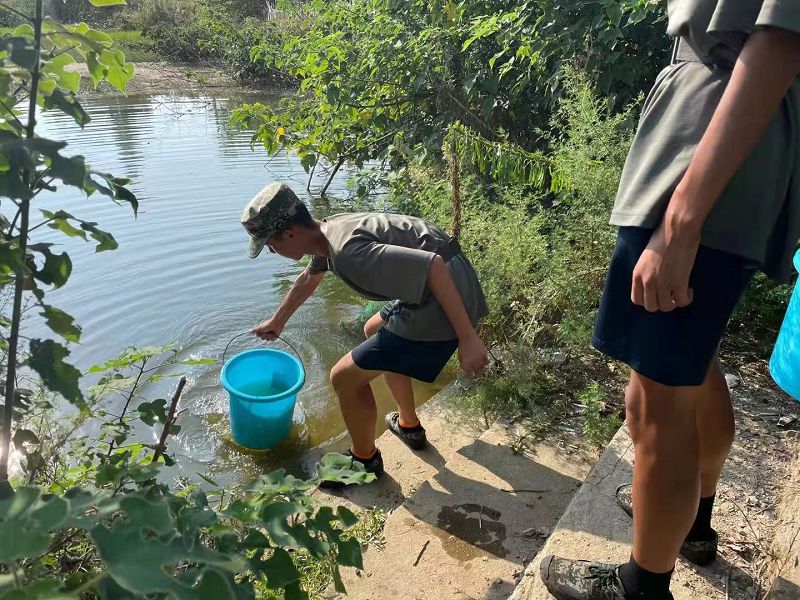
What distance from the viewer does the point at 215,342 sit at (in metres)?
5.59

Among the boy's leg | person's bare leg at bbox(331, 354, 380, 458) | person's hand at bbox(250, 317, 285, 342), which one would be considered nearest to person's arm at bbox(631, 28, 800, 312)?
person's bare leg at bbox(331, 354, 380, 458)

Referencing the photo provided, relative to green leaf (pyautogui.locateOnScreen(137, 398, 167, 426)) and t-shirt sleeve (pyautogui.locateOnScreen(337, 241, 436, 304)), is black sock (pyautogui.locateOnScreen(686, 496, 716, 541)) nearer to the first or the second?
t-shirt sleeve (pyautogui.locateOnScreen(337, 241, 436, 304))

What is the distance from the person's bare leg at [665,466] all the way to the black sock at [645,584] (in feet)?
0.20

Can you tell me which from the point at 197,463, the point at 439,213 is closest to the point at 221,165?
the point at 439,213

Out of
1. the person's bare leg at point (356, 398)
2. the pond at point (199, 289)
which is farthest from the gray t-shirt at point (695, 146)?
the pond at point (199, 289)

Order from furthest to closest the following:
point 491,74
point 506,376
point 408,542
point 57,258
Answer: point 491,74, point 506,376, point 408,542, point 57,258

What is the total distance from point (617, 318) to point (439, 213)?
349 cm

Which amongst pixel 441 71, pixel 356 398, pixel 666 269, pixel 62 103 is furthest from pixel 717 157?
pixel 441 71

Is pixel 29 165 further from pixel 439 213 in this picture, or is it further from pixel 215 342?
pixel 215 342

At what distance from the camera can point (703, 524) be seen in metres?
2.00

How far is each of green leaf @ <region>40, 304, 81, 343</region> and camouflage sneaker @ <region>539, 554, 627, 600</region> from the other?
1.47m

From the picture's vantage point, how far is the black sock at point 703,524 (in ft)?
6.53

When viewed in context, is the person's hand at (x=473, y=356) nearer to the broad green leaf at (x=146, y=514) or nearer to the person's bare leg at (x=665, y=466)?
the person's bare leg at (x=665, y=466)

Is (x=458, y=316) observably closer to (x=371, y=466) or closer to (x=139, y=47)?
(x=371, y=466)
